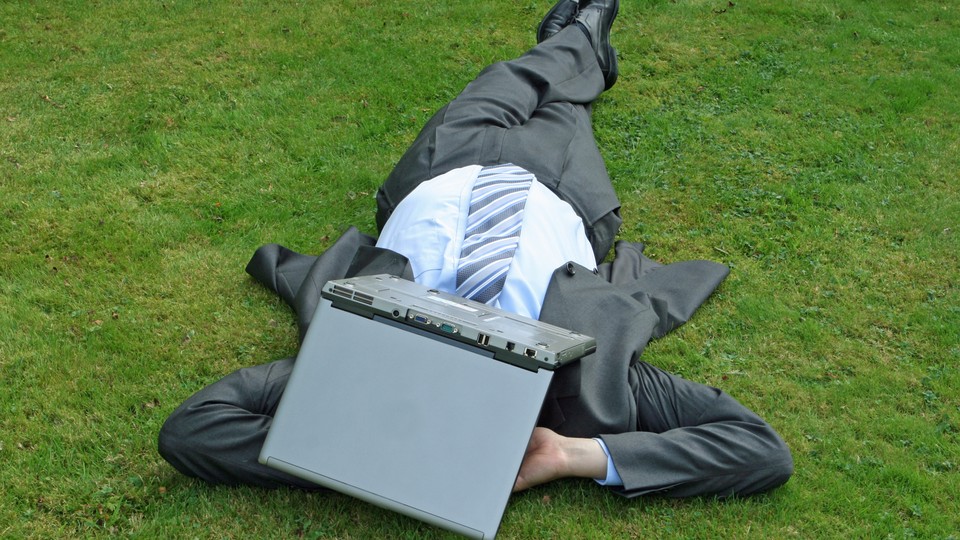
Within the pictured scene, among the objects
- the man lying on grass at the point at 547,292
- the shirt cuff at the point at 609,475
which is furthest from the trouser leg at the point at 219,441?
the shirt cuff at the point at 609,475

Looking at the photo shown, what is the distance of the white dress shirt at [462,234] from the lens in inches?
144

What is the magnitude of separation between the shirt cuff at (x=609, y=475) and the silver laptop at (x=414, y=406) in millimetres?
561

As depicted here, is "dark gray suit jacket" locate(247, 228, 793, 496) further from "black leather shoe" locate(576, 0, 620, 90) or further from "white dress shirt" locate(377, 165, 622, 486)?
"black leather shoe" locate(576, 0, 620, 90)

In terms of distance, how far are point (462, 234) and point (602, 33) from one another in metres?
2.66

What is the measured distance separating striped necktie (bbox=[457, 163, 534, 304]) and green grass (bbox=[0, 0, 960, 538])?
86 centimetres

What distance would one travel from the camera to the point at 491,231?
3.83 m

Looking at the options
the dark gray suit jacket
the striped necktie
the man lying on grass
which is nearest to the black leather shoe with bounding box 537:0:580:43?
the man lying on grass

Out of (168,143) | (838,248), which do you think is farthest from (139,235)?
(838,248)

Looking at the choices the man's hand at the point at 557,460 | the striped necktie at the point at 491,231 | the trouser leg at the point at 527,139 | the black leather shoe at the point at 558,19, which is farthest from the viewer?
the black leather shoe at the point at 558,19

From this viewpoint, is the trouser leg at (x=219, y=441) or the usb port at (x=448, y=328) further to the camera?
the trouser leg at (x=219, y=441)

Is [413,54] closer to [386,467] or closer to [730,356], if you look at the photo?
[730,356]

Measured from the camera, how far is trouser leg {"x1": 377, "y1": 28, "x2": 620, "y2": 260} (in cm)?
445

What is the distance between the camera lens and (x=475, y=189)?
13.3ft

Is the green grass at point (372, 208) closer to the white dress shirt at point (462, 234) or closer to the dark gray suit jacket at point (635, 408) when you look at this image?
the dark gray suit jacket at point (635, 408)
